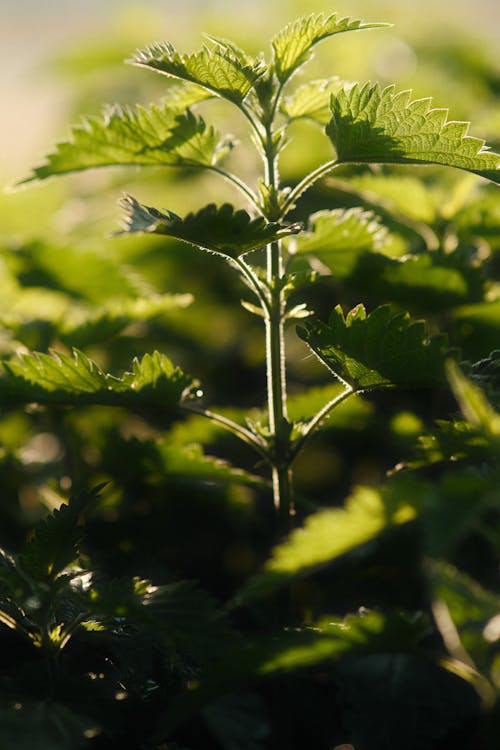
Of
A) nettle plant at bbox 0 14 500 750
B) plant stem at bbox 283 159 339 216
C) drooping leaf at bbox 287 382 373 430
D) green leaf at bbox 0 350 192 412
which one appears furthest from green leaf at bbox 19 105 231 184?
drooping leaf at bbox 287 382 373 430

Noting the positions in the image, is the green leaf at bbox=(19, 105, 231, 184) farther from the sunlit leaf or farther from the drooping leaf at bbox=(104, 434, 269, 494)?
the sunlit leaf

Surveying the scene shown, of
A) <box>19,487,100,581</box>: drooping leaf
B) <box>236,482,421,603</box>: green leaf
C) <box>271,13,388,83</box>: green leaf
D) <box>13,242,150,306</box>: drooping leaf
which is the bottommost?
<box>19,487,100,581</box>: drooping leaf

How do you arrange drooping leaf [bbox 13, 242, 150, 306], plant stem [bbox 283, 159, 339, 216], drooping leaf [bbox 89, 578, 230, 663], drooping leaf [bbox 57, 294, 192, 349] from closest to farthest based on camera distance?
drooping leaf [bbox 89, 578, 230, 663], plant stem [bbox 283, 159, 339, 216], drooping leaf [bbox 57, 294, 192, 349], drooping leaf [bbox 13, 242, 150, 306]

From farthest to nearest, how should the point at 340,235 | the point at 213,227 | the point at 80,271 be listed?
the point at 80,271
the point at 340,235
the point at 213,227

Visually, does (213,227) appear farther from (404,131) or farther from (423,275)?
(423,275)

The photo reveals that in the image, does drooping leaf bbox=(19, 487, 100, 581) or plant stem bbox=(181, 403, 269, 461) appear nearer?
drooping leaf bbox=(19, 487, 100, 581)

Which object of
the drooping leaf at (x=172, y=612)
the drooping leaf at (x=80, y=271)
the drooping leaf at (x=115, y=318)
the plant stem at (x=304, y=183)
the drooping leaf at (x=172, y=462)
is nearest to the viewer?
the drooping leaf at (x=172, y=612)

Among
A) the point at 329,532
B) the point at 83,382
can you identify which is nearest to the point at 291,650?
the point at 329,532

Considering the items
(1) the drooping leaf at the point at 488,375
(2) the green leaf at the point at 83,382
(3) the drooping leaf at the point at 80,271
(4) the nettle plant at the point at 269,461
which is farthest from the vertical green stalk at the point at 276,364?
(3) the drooping leaf at the point at 80,271

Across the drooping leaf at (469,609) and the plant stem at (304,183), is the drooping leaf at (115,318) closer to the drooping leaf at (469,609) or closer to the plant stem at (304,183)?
the plant stem at (304,183)
